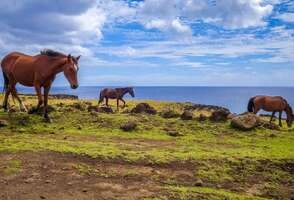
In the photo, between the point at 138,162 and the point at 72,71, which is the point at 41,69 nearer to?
the point at 72,71

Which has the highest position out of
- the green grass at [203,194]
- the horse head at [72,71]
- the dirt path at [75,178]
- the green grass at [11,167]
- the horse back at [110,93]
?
the horse head at [72,71]

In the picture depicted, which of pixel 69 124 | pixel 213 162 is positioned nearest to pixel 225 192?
pixel 213 162

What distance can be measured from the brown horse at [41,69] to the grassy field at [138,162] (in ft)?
4.52

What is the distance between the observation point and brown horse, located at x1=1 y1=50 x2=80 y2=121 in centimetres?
1653

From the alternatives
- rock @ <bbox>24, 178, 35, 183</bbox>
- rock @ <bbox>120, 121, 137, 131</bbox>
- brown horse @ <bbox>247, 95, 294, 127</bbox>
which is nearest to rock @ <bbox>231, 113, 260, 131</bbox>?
rock @ <bbox>120, 121, 137, 131</bbox>

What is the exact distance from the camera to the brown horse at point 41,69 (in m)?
16.5

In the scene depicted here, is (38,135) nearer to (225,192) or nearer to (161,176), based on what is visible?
(161,176)

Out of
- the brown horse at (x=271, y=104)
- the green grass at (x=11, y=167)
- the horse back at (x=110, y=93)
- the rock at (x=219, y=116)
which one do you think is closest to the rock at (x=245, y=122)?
the rock at (x=219, y=116)

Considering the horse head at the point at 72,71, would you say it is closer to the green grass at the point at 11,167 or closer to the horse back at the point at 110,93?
the green grass at the point at 11,167

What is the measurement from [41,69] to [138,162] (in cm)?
723

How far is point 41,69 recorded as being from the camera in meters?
17.2

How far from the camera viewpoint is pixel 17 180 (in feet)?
32.2

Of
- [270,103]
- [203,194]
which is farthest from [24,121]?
[270,103]

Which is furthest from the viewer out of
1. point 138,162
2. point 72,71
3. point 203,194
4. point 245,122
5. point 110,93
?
point 110,93
